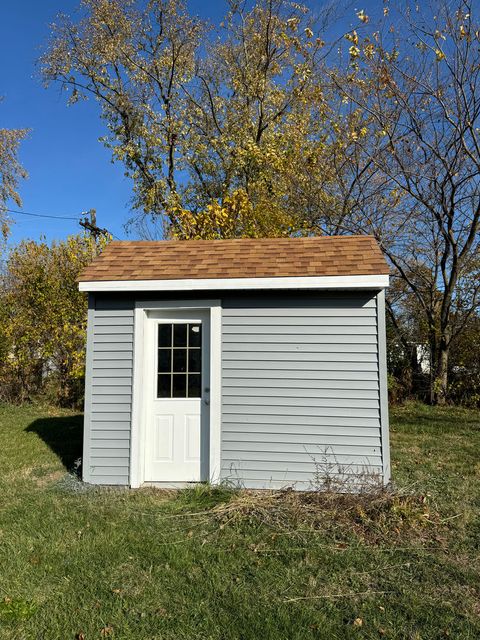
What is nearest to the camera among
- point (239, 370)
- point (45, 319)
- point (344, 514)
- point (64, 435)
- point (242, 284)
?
point (344, 514)

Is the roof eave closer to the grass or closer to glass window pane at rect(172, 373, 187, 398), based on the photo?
glass window pane at rect(172, 373, 187, 398)

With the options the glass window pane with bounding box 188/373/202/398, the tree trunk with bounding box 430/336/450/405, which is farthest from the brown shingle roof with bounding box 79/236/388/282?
the tree trunk with bounding box 430/336/450/405

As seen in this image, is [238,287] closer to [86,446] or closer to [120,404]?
[120,404]

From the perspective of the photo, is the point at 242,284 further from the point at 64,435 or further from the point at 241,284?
the point at 64,435

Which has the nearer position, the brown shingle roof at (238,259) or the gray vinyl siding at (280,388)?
the gray vinyl siding at (280,388)

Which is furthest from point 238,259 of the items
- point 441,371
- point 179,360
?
point 441,371

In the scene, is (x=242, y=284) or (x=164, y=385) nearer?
(x=242, y=284)

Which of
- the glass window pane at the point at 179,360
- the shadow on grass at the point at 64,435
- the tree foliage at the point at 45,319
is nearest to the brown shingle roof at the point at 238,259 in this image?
the glass window pane at the point at 179,360

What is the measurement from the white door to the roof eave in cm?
46

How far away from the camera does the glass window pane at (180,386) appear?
596 cm

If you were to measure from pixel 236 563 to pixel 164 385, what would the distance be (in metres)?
2.63

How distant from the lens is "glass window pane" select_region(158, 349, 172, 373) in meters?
6.02

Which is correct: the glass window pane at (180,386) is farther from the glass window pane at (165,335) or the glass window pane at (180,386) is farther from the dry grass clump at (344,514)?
the dry grass clump at (344,514)

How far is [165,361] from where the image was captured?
602cm
